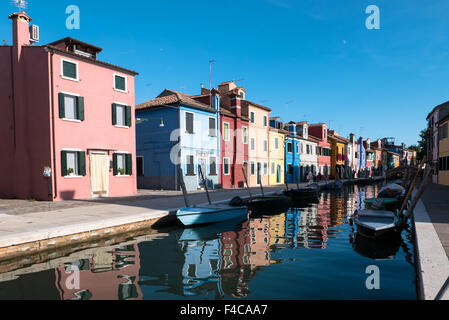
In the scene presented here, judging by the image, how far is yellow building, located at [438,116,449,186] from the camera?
2583cm

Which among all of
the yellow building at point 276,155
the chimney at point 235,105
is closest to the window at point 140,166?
the chimney at point 235,105

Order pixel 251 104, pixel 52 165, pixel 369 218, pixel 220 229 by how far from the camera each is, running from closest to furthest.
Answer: pixel 369 218 → pixel 220 229 → pixel 52 165 → pixel 251 104

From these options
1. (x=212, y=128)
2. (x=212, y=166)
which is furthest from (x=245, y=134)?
(x=212, y=166)

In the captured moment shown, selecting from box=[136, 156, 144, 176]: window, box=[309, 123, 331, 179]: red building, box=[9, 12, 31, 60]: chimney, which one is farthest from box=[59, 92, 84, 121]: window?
box=[309, 123, 331, 179]: red building

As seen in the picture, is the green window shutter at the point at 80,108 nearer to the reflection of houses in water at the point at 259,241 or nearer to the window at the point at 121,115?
the window at the point at 121,115

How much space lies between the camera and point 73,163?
1659cm

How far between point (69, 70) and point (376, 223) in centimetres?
1737

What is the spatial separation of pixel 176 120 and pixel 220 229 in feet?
41.9

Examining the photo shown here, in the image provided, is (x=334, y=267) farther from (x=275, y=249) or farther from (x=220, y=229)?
(x=220, y=229)

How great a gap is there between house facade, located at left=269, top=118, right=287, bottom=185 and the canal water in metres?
23.9

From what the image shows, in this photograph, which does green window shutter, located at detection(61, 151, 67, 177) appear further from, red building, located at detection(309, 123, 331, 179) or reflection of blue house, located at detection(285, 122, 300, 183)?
red building, located at detection(309, 123, 331, 179)

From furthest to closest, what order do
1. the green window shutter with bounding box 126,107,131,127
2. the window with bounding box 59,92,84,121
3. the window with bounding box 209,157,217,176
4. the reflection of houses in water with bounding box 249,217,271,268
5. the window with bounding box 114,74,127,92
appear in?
the window with bounding box 209,157,217,176, the green window shutter with bounding box 126,107,131,127, the window with bounding box 114,74,127,92, the window with bounding box 59,92,84,121, the reflection of houses in water with bounding box 249,217,271,268
